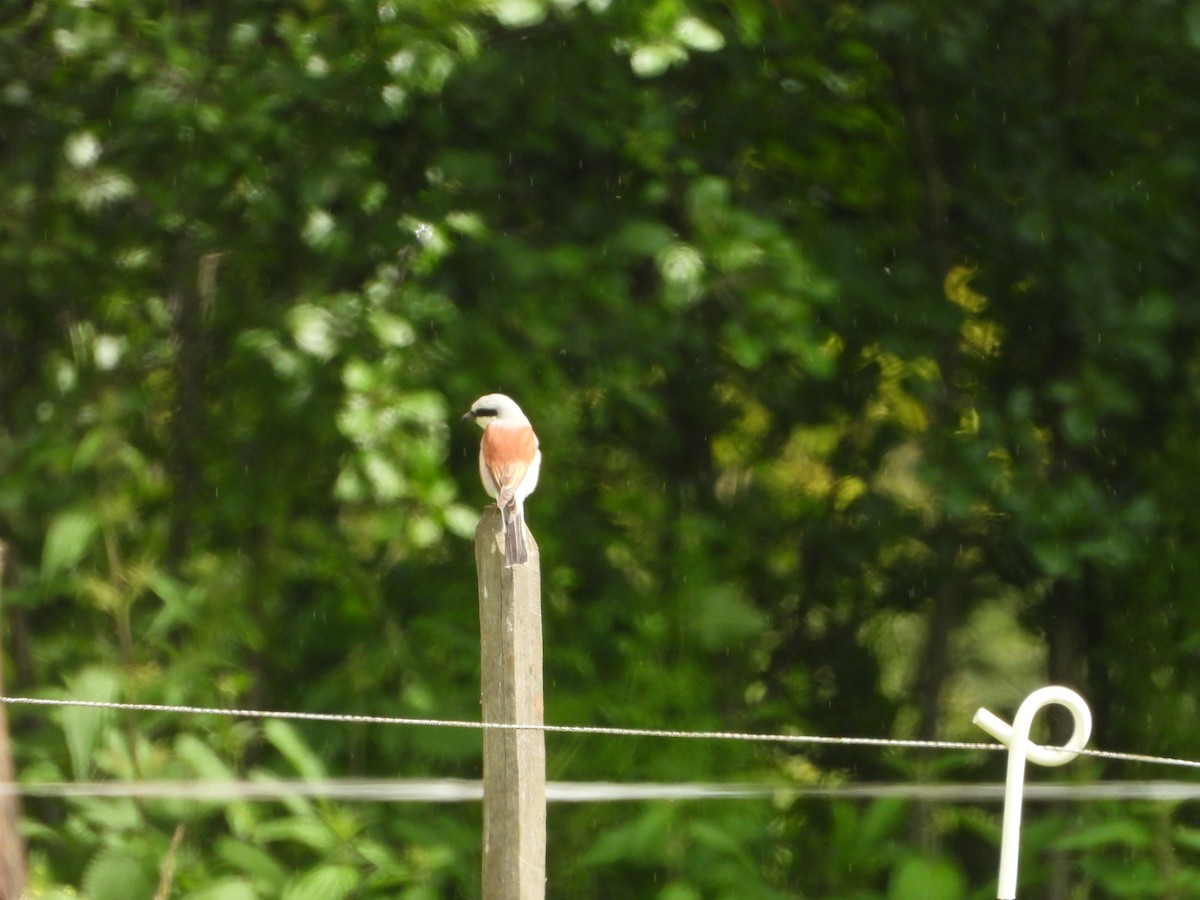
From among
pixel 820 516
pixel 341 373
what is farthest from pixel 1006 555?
pixel 341 373

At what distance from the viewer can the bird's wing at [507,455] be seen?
360cm

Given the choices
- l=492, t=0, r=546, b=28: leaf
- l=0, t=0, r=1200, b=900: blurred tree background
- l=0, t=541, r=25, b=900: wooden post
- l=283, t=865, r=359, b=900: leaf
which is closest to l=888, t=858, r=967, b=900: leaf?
l=0, t=0, r=1200, b=900: blurred tree background

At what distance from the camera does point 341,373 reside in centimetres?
431

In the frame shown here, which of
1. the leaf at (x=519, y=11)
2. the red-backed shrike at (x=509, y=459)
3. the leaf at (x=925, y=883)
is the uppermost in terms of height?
the leaf at (x=519, y=11)

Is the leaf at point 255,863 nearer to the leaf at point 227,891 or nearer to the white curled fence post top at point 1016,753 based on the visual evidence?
the leaf at point 227,891

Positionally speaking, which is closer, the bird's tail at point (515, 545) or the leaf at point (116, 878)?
the bird's tail at point (515, 545)

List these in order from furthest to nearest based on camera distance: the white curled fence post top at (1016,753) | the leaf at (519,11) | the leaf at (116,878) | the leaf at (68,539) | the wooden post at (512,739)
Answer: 1. the leaf at (68,539)
2. the leaf at (116,878)
3. the leaf at (519,11)
4. the wooden post at (512,739)
5. the white curled fence post top at (1016,753)

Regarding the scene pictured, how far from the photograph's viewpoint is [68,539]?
4535mm

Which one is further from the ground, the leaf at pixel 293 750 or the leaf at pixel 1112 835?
the leaf at pixel 1112 835

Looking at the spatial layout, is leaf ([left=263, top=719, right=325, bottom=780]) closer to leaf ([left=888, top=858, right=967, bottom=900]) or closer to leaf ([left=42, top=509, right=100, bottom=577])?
leaf ([left=42, top=509, right=100, bottom=577])

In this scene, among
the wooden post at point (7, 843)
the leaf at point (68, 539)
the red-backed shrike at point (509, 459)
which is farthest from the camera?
the leaf at point (68, 539)

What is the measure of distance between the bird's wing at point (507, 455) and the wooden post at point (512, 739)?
937 millimetres

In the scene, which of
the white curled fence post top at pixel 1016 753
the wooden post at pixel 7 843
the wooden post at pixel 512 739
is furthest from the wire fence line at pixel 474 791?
the white curled fence post top at pixel 1016 753

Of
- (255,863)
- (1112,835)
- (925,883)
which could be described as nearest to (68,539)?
(255,863)
